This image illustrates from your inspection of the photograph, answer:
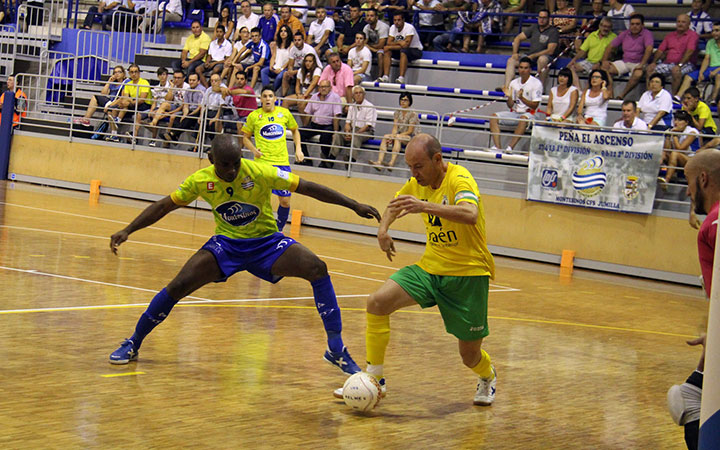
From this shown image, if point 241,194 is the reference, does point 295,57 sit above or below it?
above

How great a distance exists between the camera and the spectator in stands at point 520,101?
1750cm

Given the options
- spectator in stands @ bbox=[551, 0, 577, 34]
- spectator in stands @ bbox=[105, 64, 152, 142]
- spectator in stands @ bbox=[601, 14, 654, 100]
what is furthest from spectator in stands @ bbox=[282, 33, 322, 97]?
spectator in stands @ bbox=[601, 14, 654, 100]

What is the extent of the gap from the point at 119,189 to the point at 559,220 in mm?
10878

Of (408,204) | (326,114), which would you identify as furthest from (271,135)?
(408,204)

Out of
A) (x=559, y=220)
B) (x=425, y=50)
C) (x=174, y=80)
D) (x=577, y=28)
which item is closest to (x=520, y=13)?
(x=577, y=28)

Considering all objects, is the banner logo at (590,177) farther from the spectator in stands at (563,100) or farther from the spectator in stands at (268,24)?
the spectator in stands at (268,24)

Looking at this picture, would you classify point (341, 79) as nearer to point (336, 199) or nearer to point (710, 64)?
point (710, 64)

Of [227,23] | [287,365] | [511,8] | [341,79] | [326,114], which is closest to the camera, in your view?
[287,365]

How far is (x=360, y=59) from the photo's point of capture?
66.6 ft

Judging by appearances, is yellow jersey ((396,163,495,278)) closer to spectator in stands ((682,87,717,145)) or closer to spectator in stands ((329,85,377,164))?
spectator in stands ((682,87,717,145))

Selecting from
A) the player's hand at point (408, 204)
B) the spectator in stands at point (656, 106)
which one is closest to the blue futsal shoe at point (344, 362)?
the player's hand at point (408, 204)

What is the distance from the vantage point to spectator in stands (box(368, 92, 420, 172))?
1764 cm

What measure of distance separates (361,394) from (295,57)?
15.7 metres

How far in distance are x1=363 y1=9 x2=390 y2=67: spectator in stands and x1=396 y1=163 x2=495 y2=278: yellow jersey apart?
49.8 ft
